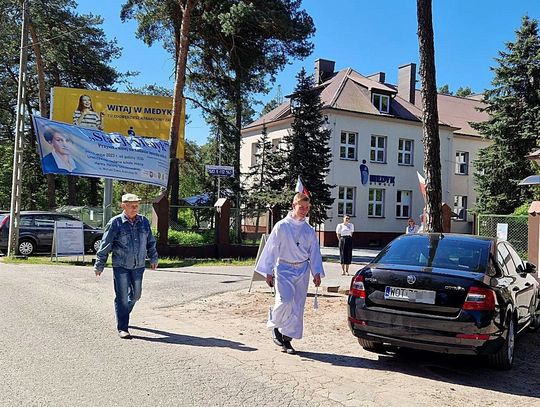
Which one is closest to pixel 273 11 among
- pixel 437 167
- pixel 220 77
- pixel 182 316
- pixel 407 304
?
pixel 220 77

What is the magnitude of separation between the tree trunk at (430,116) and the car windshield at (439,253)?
122 inches

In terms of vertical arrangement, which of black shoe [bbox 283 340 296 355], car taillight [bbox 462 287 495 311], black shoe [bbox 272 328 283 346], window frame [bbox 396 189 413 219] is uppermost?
window frame [bbox 396 189 413 219]

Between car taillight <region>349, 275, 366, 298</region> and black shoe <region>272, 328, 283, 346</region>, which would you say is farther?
black shoe <region>272, 328, 283, 346</region>

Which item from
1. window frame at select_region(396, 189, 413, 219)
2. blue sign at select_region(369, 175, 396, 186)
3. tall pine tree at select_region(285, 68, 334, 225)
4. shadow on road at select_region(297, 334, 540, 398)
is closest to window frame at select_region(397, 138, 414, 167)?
blue sign at select_region(369, 175, 396, 186)

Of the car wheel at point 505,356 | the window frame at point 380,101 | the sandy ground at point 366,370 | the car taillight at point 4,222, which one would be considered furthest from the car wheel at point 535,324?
the window frame at point 380,101

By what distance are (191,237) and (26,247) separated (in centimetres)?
572

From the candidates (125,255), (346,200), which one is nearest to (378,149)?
(346,200)

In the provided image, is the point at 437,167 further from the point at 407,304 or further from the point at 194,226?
the point at 194,226

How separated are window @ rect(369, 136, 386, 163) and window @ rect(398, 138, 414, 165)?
1307 mm

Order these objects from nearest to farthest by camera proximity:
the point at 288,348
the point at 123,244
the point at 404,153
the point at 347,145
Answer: the point at 288,348
the point at 123,244
the point at 347,145
the point at 404,153

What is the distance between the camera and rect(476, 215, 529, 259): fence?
19.5 m

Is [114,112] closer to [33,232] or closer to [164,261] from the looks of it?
[33,232]

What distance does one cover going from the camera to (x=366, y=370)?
19.2ft

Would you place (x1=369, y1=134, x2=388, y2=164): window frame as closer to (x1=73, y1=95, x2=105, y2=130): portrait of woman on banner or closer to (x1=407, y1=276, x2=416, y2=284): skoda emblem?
(x1=73, y1=95, x2=105, y2=130): portrait of woman on banner
